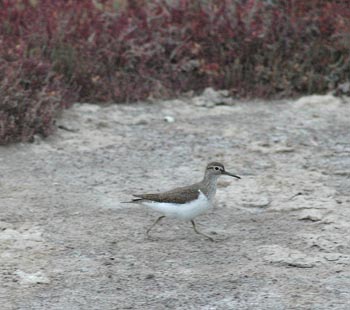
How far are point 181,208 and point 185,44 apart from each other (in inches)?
186

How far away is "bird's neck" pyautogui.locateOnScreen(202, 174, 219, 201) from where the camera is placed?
27.0ft

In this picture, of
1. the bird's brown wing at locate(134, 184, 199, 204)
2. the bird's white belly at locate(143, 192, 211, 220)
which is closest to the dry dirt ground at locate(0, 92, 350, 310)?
the bird's white belly at locate(143, 192, 211, 220)

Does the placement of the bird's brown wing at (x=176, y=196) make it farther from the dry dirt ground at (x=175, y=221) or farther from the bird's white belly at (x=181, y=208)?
the dry dirt ground at (x=175, y=221)

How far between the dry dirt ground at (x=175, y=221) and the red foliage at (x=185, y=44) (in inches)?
14.7

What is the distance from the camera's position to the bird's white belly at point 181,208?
8000 mm

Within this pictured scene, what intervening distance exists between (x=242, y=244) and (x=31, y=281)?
197 centimetres

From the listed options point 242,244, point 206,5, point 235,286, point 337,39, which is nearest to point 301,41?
point 337,39

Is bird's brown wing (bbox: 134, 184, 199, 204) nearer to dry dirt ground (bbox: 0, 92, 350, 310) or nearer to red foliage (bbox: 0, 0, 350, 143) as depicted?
dry dirt ground (bbox: 0, 92, 350, 310)

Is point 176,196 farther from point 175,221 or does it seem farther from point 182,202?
point 175,221

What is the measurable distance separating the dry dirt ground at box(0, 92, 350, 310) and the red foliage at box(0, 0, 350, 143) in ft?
1.23

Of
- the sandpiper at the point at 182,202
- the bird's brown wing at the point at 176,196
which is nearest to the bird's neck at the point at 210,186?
the sandpiper at the point at 182,202

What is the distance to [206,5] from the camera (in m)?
12.6

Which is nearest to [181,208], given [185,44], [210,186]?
[210,186]

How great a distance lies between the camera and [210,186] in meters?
8.30
